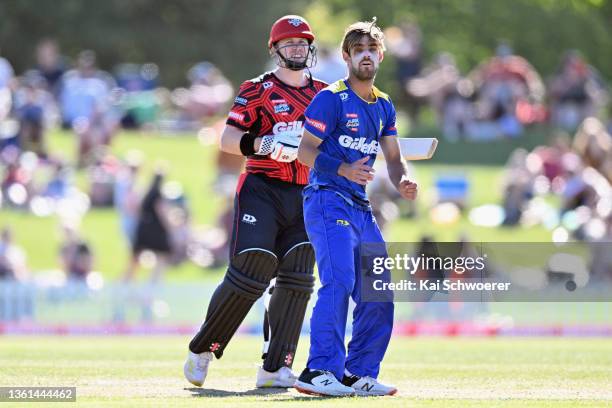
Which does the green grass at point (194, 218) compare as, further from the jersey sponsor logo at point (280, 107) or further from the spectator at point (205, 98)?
the jersey sponsor logo at point (280, 107)

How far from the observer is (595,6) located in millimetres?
42156

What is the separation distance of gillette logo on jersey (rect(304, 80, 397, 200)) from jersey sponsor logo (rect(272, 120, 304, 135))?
66 centimetres

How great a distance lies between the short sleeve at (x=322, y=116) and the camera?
884 centimetres

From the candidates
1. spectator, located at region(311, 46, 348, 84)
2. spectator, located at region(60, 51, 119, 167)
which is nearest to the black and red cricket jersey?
spectator, located at region(311, 46, 348, 84)

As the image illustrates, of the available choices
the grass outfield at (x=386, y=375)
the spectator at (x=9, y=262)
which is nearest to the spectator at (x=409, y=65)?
the spectator at (x=9, y=262)

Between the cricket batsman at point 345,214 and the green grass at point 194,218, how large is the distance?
1245 cm

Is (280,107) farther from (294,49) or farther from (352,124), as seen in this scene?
(352,124)

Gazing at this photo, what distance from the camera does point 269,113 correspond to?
9.72 metres

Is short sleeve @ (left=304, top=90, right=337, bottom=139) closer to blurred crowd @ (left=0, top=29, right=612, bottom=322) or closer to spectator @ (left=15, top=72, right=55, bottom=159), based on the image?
blurred crowd @ (left=0, top=29, right=612, bottom=322)

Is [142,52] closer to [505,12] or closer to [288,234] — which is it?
[505,12]

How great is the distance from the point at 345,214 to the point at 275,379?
4.71 ft

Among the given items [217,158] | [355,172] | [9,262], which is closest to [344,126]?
[355,172]

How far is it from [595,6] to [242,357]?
1259 inches

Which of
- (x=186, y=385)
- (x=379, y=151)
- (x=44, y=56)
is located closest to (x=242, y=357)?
(x=186, y=385)
